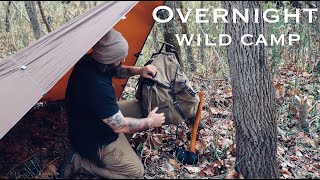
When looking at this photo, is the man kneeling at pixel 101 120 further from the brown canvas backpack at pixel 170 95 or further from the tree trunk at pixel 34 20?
the tree trunk at pixel 34 20

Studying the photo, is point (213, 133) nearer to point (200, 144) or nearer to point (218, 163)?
point (200, 144)

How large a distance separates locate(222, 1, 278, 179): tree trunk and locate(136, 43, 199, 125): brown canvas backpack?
0.48 m

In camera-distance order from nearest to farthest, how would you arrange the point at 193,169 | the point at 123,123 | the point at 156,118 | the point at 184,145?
the point at 123,123, the point at 156,118, the point at 193,169, the point at 184,145

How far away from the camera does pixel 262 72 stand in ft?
9.77

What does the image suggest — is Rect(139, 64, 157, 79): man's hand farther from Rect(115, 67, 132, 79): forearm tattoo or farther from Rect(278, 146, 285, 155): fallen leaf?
Rect(278, 146, 285, 155): fallen leaf

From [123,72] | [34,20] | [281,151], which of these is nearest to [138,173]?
[123,72]

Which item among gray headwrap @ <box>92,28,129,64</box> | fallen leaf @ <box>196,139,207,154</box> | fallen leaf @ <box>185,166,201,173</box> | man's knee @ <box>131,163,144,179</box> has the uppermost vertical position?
gray headwrap @ <box>92,28,129,64</box>

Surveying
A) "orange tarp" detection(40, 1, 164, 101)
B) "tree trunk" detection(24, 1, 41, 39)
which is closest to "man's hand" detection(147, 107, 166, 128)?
"orange tarp" detection(40, 1, 164, 101)

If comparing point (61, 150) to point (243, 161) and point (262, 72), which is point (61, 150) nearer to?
point (243, 161)

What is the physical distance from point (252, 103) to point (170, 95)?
717 millimetres

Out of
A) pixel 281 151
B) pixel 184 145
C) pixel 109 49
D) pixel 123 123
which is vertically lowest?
pixel 281 151

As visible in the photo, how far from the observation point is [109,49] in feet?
9.95

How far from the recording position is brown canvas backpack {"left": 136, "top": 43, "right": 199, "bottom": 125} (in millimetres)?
3369

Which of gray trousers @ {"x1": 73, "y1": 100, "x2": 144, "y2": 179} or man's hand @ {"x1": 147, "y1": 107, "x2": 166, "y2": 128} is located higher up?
man's hand @ {"x1": 147, "y1": 107, "x2": 166, "y2": 128}
